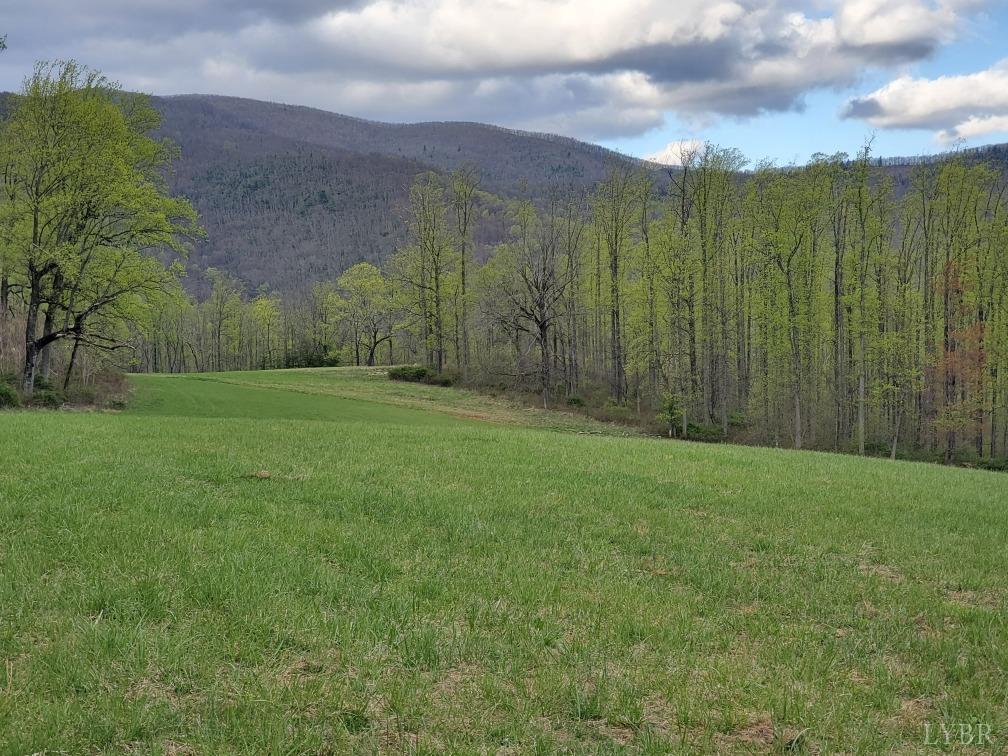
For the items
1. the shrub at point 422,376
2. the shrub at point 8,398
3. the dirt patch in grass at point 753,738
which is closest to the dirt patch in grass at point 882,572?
the dirt patch in grass at point 753,738

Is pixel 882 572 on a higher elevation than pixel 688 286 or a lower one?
lower

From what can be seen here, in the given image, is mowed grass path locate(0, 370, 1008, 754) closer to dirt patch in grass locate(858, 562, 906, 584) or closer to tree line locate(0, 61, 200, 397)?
dirt patch in grass locate(858, 562, 906, 584)

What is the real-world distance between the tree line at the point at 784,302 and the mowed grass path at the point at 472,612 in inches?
1059

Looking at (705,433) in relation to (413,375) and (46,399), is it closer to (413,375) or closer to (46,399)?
(413,375)

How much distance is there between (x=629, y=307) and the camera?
47.9 meters

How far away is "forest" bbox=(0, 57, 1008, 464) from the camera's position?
3056 cm

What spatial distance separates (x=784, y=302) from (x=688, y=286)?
6.18 meters

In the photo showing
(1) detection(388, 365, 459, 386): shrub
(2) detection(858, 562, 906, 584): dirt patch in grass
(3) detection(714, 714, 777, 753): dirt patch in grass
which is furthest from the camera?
(1) detection(388, 365, 459, 386): shrub

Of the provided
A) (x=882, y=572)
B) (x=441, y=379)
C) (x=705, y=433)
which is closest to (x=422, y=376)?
(x=441, y=379)

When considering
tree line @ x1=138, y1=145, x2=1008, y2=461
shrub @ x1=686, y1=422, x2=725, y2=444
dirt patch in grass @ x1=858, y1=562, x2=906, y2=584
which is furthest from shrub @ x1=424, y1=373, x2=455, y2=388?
dirt patch in grass @ x1=858, y1=562, x2=906, y2=584

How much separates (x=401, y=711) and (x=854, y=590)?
547 cm

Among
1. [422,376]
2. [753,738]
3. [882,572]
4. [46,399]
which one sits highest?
[46,399]

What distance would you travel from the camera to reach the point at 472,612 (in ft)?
18.8

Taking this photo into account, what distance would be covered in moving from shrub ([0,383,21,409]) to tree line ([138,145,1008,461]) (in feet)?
29.5
